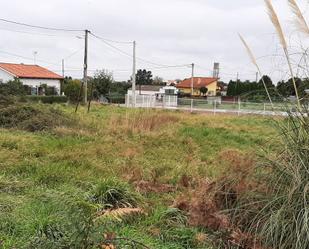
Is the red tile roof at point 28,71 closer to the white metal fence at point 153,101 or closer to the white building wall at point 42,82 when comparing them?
the white building wall at point 42,82

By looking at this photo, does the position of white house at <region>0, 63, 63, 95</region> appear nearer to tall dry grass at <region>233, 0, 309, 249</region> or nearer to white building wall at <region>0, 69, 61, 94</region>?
white building wall at <region>0, 69, 61, 94</region>

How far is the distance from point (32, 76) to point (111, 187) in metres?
52.7

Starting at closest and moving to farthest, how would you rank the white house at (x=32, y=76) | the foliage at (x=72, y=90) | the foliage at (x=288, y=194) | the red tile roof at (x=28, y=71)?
the foliage at (x=288, y=194)
the foliage at (x=72, y=90)
the white house at (x=32, y=76)
the red tile roof at (x=28, y=71)

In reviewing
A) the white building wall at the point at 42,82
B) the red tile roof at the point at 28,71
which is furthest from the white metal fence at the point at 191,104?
the red tile roof at the point at 28,71

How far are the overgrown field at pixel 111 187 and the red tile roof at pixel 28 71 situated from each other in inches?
1735

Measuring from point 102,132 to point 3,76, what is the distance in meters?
44.2

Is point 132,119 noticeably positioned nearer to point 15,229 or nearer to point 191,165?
point 191,165

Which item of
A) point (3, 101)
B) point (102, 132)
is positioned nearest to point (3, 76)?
point (3, 101)

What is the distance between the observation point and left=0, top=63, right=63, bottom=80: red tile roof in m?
54.0

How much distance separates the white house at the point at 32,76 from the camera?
5322cm

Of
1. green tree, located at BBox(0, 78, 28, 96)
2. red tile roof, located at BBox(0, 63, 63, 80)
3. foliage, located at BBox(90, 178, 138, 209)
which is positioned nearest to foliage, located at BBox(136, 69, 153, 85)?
red tile roof, located at BBox(0, 63, 63, 80)

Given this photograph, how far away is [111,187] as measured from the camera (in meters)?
4.90

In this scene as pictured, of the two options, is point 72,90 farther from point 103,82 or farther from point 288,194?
point 288,194

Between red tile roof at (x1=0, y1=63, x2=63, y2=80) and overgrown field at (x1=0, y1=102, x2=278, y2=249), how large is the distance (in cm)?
4407
